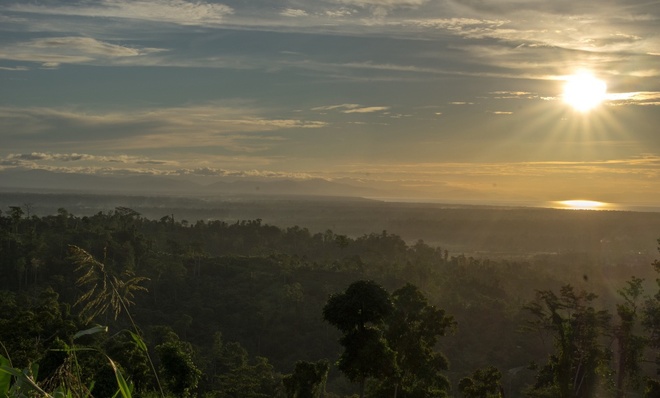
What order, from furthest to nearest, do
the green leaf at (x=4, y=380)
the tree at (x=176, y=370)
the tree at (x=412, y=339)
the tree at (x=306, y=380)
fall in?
1. the tree at (x=306, y=380)
2. the tree at (x=412, y=339)
3. the tree at (x=176, y=370)
4. the green leaf at (x=4, y=380)

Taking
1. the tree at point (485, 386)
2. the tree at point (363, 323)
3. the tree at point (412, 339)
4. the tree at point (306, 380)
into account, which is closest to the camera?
the tree at point (363, 323)

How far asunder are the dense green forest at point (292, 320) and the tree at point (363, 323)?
0.05 meters

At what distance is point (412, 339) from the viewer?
26516 mm

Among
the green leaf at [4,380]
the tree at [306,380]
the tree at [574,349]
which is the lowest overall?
the tree at [306,380]

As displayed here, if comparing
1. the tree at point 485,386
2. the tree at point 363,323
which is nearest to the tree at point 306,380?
the tree at point 363,323

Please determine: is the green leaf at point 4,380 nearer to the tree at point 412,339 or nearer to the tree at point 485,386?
the tree at point 412,339

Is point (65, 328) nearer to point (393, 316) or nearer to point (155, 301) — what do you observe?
point (393, 316)

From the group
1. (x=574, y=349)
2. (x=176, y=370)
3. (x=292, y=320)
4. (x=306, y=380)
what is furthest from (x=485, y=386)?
(x=292, y=320)

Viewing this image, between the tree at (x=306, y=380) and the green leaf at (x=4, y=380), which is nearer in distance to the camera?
the green leaf at (x=4, y=380)

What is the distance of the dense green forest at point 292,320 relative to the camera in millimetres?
22812

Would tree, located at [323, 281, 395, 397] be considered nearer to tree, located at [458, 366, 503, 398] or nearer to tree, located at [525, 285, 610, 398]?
tree, located at [458, 366, 503, 398]

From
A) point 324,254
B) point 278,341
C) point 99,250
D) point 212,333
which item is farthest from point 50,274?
point 324,254

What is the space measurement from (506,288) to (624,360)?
5180cm

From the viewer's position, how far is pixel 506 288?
282 ft
